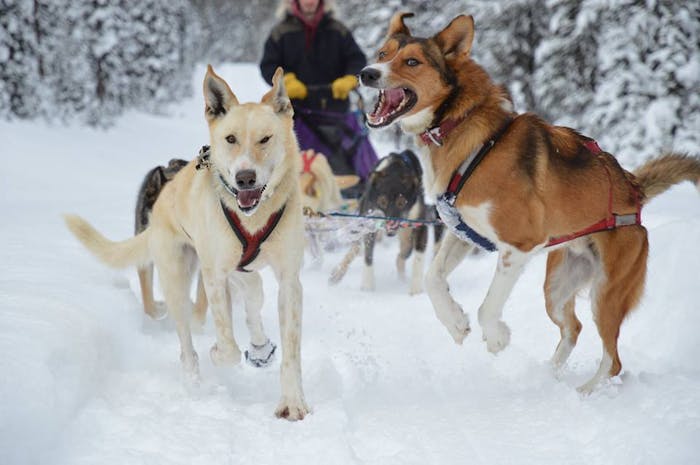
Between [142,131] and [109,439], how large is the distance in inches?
830

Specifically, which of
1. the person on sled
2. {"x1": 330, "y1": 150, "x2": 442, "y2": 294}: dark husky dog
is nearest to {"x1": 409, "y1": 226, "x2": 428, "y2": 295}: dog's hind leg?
{"x1": 330, "y1": 150, "x2": 442, "y2": 294}: dark husky dog

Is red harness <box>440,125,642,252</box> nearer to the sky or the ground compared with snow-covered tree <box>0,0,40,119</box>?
nearer to the ground

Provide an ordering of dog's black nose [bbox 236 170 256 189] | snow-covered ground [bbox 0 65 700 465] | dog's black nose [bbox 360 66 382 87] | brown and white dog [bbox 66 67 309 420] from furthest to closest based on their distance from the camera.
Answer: dog's black nose [bbox 360 66 382 87] < brown and white dog [bbox 66 67 309 420] < dog's black nose [bbox 236 170 256 189] < snow-covered ground [bbox 0 65 700 465]

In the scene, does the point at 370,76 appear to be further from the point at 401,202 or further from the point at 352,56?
the point at 352,56

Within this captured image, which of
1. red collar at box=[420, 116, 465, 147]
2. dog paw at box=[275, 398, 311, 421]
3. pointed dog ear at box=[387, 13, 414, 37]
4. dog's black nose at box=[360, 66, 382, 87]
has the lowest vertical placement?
dog paw at box=[275, 398, 311, 421]

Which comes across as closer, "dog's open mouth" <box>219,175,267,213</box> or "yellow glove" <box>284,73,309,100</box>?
"dog's open mouth" <box>219,175,267,213</box>

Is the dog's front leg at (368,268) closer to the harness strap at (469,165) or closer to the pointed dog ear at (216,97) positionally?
the harness strap at (469,165)

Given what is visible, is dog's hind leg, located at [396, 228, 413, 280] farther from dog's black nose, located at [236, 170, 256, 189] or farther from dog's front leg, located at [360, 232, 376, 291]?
dog's black nose, located at [236, 170, 256, 189]

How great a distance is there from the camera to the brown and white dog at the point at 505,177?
299cm

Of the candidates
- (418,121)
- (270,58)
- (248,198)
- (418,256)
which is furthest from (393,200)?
(248,198)

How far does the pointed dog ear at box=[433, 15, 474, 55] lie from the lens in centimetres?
297

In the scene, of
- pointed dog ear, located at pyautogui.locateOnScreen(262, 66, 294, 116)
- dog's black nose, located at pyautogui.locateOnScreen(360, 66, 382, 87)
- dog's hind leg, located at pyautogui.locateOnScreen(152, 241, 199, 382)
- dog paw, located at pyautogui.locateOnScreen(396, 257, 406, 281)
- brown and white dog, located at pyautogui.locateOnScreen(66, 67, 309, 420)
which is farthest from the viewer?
dog paw, located at pyautogui.locateOnScreen(396, 257, 406, 281)

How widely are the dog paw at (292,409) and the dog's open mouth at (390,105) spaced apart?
143 cm

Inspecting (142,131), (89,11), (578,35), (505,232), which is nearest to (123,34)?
(89,11)
